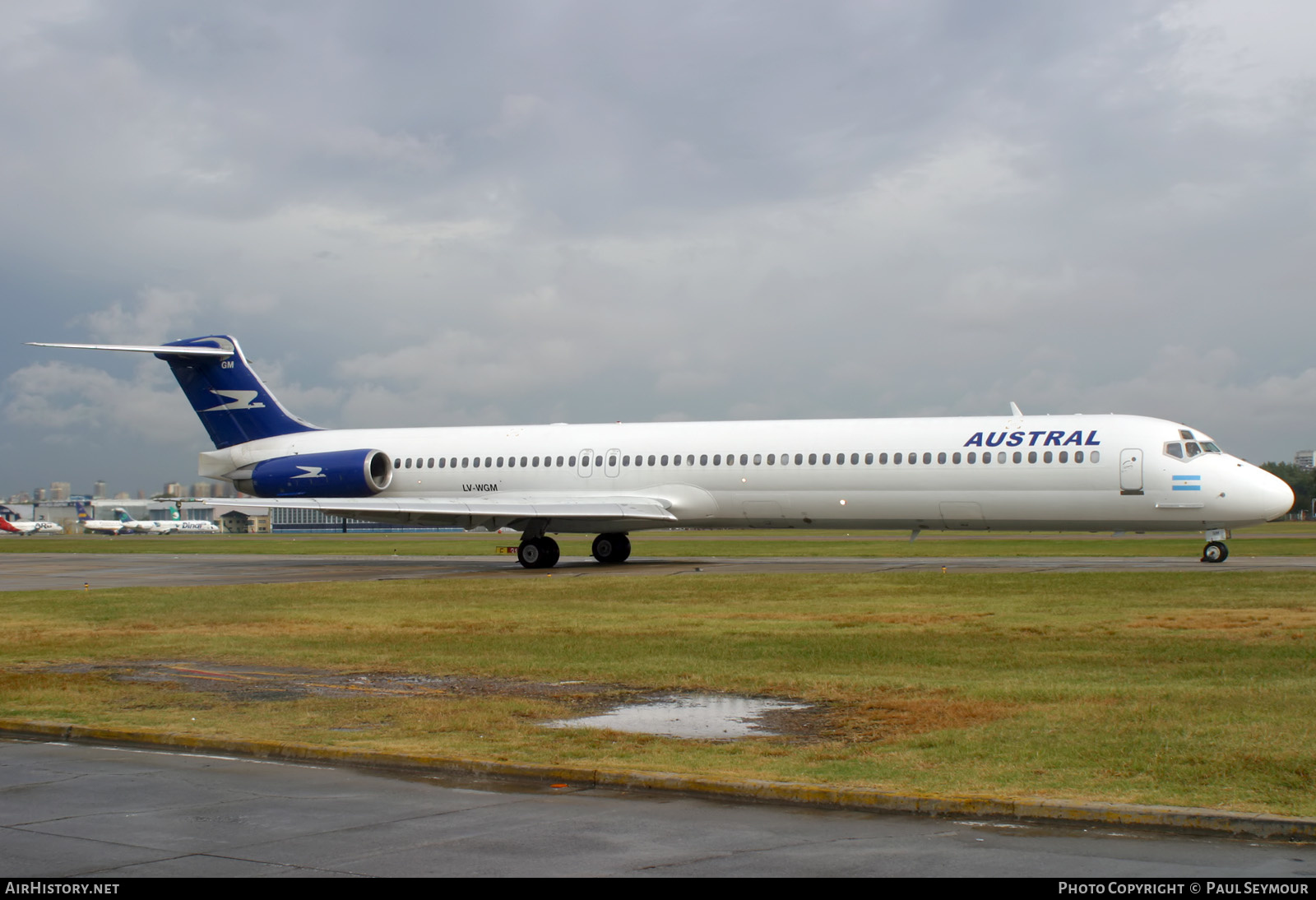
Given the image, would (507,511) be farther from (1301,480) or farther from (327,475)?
(1301,480)

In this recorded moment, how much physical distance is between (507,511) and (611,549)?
14.1 ft

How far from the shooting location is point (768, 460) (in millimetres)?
33281

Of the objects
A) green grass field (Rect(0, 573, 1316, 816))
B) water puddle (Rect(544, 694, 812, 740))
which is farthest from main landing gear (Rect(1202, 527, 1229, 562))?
water puddle (Rect(544, 694, 812, 740))

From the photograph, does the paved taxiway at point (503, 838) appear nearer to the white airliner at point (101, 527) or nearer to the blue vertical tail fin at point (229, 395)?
the blue vertical tail fin at point (229, 395)

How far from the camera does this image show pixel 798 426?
33.8 m

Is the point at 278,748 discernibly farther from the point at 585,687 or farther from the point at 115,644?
the point at 115,644

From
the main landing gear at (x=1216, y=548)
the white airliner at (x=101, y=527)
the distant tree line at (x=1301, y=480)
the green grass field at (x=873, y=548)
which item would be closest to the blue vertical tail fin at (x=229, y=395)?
the green grass field at (x=873, y=548)

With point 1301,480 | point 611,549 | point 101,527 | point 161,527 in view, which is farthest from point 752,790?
point 1301,480

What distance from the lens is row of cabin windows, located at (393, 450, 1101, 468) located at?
30328 millimetres

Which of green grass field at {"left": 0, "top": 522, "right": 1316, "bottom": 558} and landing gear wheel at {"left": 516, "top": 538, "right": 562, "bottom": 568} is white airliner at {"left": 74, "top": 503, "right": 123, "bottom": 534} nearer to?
green grass field at {"left": 0, "top": 522, "right": 1316, "bottom": 558}

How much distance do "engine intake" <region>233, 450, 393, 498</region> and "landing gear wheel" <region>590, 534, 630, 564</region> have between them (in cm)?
757

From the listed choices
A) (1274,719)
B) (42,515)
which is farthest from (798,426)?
(42,515)

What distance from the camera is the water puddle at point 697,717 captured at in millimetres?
10320
